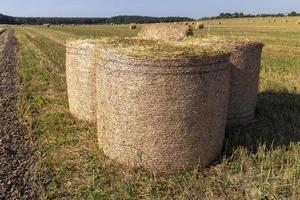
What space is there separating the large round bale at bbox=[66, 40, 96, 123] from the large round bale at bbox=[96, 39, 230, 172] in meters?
1.65

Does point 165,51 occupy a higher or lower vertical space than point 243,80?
higher

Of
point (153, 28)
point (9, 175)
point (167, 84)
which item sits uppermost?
point (153, 28)

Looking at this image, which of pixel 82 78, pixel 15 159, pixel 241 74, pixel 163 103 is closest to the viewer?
pixel 163 103

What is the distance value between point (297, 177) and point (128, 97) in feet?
7.45

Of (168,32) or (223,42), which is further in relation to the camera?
(168,32)

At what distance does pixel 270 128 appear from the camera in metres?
7.12

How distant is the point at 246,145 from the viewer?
20.6 feet

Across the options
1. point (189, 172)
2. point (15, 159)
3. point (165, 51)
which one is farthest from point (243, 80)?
point (15, 159)

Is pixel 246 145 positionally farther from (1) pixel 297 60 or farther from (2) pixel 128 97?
(1) pixel 297 60

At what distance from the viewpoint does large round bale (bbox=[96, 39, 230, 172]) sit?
5.27m

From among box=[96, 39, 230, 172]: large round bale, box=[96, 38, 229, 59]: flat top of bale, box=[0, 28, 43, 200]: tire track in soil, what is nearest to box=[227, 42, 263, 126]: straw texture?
box=[96, 38, 229, 59]: flat top of bale

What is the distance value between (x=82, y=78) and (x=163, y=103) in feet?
8.76

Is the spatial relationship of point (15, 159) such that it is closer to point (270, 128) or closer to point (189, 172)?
point (189, 172)

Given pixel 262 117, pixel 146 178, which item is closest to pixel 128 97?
pixel 146 178
